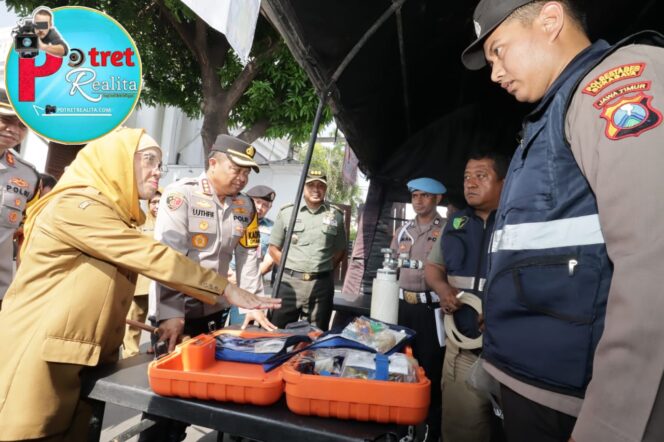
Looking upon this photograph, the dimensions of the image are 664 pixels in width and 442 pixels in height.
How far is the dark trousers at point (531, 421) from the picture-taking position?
0.84 m

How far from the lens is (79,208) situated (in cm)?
143

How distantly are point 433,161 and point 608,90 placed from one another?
12.3 feet

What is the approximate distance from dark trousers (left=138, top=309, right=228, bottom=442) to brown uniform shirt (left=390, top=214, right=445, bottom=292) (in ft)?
4.87

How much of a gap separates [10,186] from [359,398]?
3.36 m

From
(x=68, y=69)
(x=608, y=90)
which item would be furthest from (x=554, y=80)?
(x=68, y=69)

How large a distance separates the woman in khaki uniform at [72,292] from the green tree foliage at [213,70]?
4.84 metres

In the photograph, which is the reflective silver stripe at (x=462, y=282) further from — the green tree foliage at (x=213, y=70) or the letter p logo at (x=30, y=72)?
the green tree foliage at (x=213, y=70)

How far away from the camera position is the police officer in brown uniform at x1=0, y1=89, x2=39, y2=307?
108 inches

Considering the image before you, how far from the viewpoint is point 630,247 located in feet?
2.13

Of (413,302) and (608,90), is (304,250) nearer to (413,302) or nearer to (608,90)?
(413,302)

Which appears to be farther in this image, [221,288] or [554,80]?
[221,288]

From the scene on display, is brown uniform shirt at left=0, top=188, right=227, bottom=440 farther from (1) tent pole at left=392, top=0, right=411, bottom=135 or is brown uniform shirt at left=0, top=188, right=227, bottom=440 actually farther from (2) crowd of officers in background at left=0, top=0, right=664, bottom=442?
(1) tent pole at left=392, top=0, right=411, bottom=135

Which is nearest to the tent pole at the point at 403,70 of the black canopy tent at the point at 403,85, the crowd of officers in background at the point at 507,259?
the black canopy tent at the point at 403,85

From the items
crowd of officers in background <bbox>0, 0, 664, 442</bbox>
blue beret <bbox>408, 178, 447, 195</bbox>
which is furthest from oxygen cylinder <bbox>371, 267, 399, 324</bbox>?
blue beret <bbox>408, 178, 447, 195</bbox>
